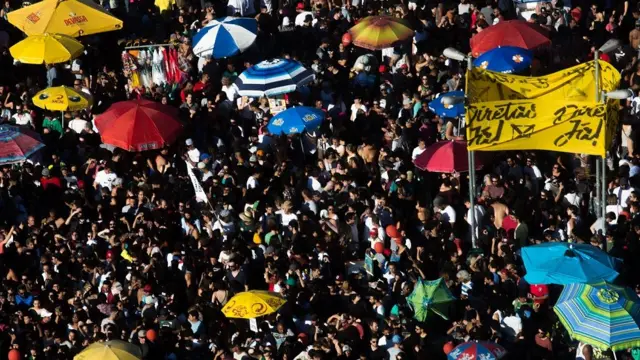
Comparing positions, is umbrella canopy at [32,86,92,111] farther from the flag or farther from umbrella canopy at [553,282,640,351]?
umbrella canopy at [553,282,640,351]

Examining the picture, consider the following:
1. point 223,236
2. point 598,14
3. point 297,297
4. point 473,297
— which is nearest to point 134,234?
point 223,236

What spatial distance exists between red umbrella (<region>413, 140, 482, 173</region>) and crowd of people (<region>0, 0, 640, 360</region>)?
318 millimetres

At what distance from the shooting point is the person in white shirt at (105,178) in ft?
98.7

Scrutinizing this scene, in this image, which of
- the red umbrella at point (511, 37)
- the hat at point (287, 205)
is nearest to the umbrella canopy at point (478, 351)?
the hat at point (287, 205)

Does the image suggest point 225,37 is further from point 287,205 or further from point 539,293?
point 539,293

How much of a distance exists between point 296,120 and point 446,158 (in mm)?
2997

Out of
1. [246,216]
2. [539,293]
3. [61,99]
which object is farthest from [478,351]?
[61,99]

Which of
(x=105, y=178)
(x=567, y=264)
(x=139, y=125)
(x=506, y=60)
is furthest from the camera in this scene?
(x=139, y=125)

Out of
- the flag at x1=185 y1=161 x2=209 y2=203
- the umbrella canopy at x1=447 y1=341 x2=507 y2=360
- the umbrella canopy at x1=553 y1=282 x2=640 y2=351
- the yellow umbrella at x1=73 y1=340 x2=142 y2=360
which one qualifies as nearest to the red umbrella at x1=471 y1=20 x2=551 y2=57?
the flag at x1=185 y1=161 x2=209 y2=203

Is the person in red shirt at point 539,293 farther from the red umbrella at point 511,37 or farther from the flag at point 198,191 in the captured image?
the red umbrella at point 511,37

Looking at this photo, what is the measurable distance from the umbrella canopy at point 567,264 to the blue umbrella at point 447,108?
16.0ft

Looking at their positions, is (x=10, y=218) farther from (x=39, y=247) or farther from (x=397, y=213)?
(x=397, y=213)

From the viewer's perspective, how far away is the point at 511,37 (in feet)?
102

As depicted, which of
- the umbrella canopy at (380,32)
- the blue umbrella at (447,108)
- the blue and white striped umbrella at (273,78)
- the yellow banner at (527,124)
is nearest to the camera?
the yellow banner at (527,124)
